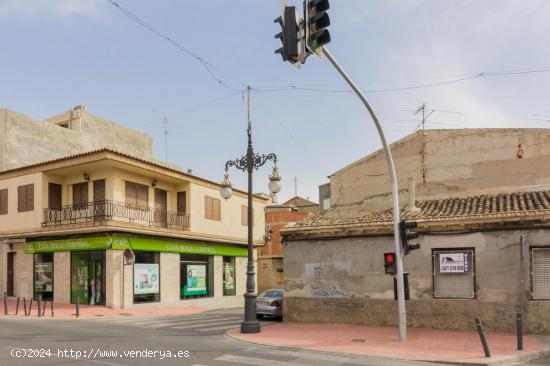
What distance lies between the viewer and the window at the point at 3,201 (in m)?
27.3

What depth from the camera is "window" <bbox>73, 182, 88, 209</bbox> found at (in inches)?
1010

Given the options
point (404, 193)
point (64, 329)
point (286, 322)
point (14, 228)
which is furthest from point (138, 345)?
point (14, 228)

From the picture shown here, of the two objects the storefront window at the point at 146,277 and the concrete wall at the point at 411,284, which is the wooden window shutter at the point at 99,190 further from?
the concrete wall at the point at 411,284

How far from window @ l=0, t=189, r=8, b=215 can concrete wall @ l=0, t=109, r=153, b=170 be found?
247 centimetres

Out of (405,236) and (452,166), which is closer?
(405,236)

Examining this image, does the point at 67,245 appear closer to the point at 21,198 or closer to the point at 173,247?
the point at 21,198

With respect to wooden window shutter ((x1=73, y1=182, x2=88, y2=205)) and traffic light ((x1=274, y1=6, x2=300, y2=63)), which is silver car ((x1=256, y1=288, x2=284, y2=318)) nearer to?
wooden window shutter ((x1=73, y1=182, x2=88, y2=205))

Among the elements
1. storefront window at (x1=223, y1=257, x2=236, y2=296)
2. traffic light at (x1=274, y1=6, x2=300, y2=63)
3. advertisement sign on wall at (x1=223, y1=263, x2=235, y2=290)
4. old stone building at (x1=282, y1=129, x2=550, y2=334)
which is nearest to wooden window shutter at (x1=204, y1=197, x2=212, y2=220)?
storefront window at (x1=223, y1=257, x2=236, y2=296)

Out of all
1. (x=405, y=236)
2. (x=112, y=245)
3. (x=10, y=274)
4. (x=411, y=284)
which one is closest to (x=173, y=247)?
(x=112, y=245)

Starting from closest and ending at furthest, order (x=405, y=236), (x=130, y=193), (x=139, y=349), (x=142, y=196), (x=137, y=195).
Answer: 1. (x=139, y=349)
2. (x=405, y=236)
3. (x=130, y=193)
4. (x=137, y=195)
5. (x=142, y=196)

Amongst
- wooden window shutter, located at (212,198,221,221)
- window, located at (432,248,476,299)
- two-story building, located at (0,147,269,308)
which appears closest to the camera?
window, located at (432,248,476,299)

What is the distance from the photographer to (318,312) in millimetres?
17797

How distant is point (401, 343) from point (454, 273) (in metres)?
4.01

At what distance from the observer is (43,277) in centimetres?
2594
